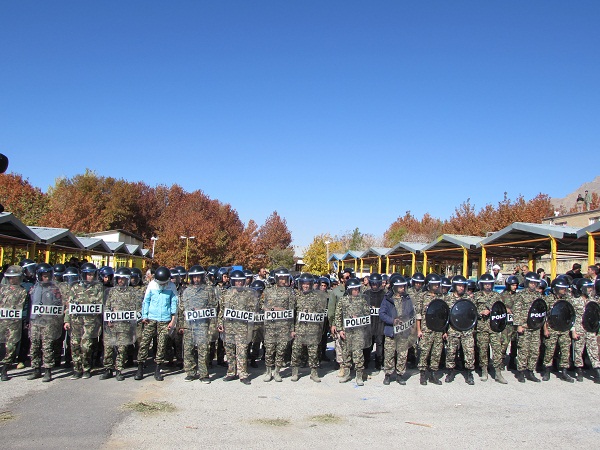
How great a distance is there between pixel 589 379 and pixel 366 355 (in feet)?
14.7

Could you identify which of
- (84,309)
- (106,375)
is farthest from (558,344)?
(84,309)

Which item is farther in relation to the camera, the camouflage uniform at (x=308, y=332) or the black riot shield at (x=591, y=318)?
the black riot shield at (x=591, y=318)

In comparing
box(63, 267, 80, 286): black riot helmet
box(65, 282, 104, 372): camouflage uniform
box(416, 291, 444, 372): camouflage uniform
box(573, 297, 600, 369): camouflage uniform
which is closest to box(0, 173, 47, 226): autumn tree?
box(63, 267, 80, 286): black riot helmet

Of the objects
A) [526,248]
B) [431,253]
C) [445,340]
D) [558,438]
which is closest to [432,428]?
[558,438]

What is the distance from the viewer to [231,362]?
9.27 meters

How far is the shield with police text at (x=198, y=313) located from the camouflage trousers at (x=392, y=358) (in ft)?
10.7

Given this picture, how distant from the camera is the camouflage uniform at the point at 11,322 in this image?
881 centimetres

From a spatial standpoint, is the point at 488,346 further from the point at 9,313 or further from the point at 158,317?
the point at 9,313

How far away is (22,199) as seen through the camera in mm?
52156

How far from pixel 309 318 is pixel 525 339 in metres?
4.24

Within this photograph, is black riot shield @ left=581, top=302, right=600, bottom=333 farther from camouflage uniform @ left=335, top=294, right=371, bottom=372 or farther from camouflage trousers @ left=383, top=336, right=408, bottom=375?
camouflage uniform @ left=335, top=294, right=371, bottom=372

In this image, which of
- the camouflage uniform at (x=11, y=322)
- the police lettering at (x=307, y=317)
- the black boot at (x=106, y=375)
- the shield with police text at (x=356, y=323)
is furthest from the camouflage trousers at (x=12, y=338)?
the shield with police text at (x=356, y=323)

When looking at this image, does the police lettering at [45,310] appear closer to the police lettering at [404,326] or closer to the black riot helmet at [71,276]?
the black riot helmet at [71,276]

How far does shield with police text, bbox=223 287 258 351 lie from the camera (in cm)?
914
